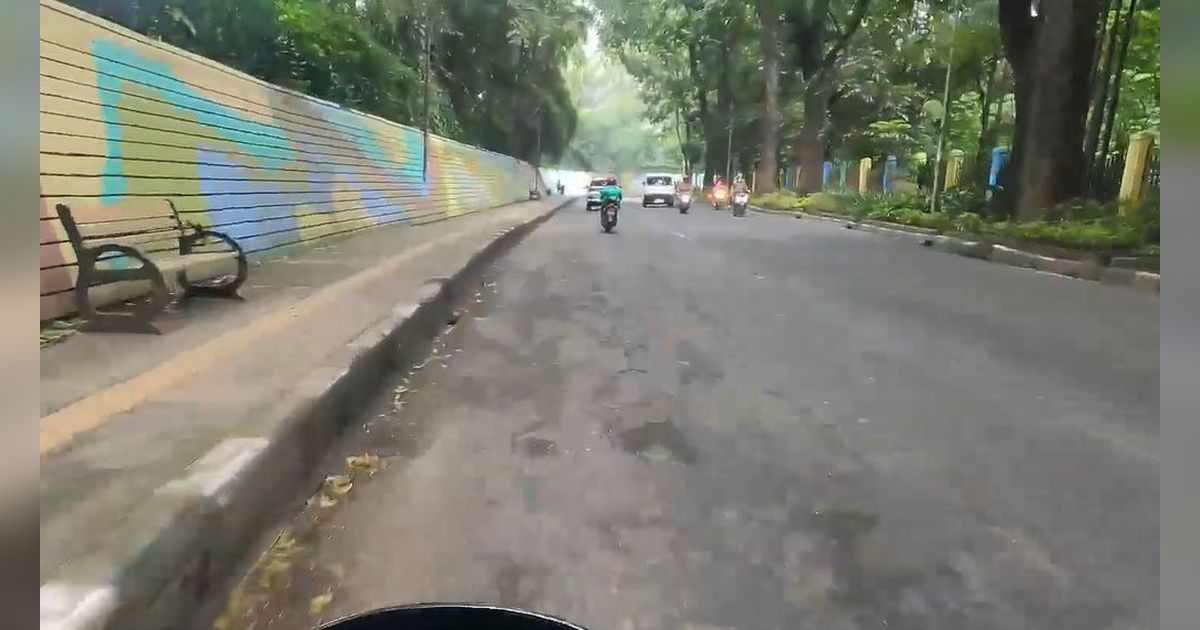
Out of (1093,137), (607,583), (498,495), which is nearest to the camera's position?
(607,583)

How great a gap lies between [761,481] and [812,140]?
31.0 metres

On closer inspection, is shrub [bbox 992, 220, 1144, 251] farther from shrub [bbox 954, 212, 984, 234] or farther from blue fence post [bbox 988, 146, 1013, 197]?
blue fence post [bbox 988, 146, 1013, 197]

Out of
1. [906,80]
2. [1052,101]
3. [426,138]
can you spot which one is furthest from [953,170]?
[426,138]

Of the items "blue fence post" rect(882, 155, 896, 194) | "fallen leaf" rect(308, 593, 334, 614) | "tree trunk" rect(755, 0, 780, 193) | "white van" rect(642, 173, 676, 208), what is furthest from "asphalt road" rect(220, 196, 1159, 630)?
"white van" rect(642, 173, 676, 208)

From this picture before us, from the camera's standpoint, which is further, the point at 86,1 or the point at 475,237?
the point at 475,237

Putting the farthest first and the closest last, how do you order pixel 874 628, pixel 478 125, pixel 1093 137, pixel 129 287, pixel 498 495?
pixel 478 125 < pixel 1093 137 < pixel 129 287 < pixel 498 495 < pixel 874 628

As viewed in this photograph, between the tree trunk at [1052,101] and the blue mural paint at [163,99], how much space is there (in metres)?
11.9

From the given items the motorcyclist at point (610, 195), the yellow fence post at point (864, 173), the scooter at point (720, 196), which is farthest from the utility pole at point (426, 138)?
the scooter at point (720, 196)

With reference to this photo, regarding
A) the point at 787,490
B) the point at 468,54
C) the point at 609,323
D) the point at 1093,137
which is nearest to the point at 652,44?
the point at 468,54

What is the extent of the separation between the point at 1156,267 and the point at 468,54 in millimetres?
24494

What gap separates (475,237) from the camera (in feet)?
50.1

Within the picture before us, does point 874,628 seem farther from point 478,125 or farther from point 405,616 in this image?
point 478,125

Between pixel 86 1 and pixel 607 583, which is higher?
pixel 86 1

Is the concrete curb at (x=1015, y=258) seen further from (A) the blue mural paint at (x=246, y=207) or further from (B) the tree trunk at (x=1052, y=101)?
(A) the blue mural paint at (x=246, y=207)
